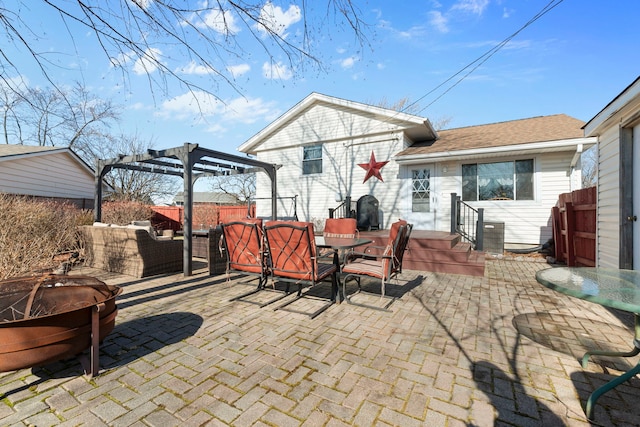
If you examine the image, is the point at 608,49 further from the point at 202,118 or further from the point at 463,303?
the point at 202,118

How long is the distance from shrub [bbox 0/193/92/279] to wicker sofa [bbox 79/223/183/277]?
18.6 inches

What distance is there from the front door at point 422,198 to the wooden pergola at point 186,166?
474cm

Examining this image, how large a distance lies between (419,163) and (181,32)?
8060mm

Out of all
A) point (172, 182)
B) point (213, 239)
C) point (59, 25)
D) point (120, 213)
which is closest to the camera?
point (59, 25)

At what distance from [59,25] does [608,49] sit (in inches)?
478

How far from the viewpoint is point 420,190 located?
31.0 ft

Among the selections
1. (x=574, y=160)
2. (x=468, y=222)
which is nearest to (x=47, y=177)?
(x=468, y=222)

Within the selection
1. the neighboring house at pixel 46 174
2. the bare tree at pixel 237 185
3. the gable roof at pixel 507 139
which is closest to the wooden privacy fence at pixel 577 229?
the gable roof at pixel 507 139

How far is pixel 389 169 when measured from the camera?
9.97 metres

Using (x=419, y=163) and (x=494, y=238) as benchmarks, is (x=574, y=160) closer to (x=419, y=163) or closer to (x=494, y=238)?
(x=494, y=238)

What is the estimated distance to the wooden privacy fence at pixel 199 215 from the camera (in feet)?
49.4

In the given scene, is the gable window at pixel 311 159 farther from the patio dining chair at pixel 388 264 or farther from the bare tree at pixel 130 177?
the bare tree at pixel 130 177

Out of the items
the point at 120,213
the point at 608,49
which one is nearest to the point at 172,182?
the point at 120,213

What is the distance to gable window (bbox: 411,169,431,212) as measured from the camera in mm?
9328
